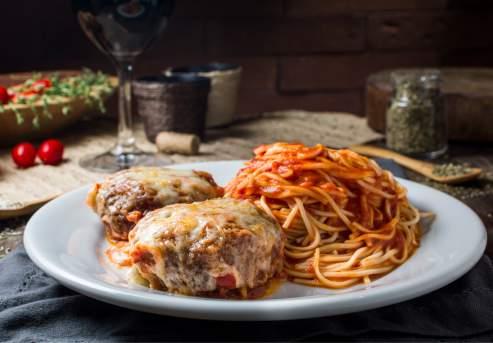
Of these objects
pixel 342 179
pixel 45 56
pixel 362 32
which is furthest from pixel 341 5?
pixel 342 179

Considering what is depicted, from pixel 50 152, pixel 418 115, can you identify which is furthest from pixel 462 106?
pixel 50 152

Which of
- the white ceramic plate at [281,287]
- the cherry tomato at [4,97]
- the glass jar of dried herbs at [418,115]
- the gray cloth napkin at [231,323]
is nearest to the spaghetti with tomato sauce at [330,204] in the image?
the white ceramic plate at [281,287]

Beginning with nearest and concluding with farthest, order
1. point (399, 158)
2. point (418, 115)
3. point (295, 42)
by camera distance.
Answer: point (399, 158) → point (418, 115) → point (295, 42)

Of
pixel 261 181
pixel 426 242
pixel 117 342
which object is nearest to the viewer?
pixel 117 342

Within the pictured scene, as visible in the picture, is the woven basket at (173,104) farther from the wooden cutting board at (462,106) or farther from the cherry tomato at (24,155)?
the wooden cutting board at (462,106)

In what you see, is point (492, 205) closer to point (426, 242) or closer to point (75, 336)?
point (426, 242)

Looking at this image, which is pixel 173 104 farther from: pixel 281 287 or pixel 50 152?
pixel 281 287
